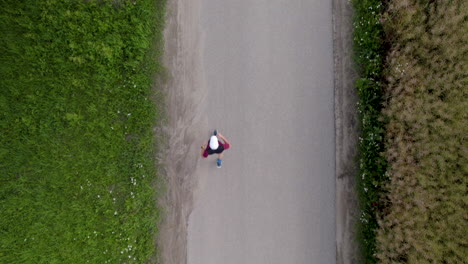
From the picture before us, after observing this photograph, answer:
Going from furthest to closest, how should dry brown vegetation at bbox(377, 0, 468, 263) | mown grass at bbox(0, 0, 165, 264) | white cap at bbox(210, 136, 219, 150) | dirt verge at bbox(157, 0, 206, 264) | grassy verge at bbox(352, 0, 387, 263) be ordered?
dirt verge at bbox(157, 0, 206, 264) < grassy verge at bbox(352, 0, 387, 263) < mown grass at bbox(0, 0, 165, 264) < dry brown vegetation at bbox(377, 0, 468, 263) < white cap at bbox(210, 136, 219, 150)

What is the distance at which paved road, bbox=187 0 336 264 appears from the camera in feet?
18.6

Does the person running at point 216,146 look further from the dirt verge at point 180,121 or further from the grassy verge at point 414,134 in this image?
the grassy verge at point 414,134

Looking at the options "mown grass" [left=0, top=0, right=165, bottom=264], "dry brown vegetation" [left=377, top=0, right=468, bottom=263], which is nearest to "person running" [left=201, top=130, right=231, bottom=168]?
"mown grass" [left=0, top=0, right=165, bottom=264]

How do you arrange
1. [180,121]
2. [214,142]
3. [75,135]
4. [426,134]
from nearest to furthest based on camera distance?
[214,142]
[426,134]
[75,135]
[180,121]

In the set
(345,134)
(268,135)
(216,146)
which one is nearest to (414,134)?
(345,134)

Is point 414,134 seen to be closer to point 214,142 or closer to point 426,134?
point 426,134

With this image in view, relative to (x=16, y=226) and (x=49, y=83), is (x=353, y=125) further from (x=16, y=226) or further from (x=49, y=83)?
(x=16, y=226)

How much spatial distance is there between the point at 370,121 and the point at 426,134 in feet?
3.23

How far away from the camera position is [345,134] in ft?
18.9

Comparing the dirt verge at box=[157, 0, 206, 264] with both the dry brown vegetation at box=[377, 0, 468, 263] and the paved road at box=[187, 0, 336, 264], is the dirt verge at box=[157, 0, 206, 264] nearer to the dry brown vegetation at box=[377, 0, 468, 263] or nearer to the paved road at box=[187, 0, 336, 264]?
the paved road at box=[187, 0, 336, 264]

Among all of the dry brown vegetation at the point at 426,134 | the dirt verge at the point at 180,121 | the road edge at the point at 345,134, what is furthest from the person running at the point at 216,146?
the dry brown vegetation at the point at 426,134

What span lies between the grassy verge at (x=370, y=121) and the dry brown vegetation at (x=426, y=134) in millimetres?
157

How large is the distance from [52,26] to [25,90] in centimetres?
130

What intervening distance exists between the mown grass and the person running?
113 centimetres
